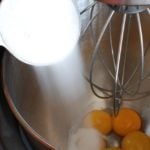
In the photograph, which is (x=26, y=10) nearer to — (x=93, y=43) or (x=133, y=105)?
(x=93, y=43)

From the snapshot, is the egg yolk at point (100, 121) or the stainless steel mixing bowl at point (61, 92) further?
the egg yolk at point (100, 121)

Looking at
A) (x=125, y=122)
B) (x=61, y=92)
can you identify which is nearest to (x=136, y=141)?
(x=125, y=122)

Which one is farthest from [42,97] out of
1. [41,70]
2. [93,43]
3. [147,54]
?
[147,54]

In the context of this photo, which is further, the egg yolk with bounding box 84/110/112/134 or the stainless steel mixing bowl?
the egg yolk with bounding box 84/110/112/134

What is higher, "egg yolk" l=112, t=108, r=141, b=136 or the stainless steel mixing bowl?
the stainless steel mixing bowl

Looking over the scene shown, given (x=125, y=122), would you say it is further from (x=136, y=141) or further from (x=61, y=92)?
(x=61, y=92)
